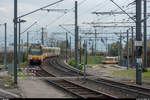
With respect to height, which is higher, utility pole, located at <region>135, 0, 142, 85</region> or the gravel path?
utility pole, located at <region>135, 0, 142, 85</region>

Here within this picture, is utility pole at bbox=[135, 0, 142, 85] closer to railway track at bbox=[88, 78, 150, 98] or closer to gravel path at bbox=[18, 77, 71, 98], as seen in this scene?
railway track at bbox=[88, 78, 150, 98]

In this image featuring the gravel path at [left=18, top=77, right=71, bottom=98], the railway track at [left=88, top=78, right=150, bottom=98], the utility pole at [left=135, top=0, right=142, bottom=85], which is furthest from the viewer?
Result: the utility pole at [left=135, top=0, right=142, bottom=85]

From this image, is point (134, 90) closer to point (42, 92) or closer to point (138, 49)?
point (138, 49)

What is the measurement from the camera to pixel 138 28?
73.6ft

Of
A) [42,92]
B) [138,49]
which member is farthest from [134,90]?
[42,92]

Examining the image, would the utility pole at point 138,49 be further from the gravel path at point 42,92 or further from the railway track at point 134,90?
the gravel path at point 42,92

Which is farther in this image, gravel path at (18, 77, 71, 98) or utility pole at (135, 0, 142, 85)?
utility pole at (135, 0, 142, 85)

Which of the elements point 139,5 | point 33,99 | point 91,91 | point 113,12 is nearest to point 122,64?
point 113,12

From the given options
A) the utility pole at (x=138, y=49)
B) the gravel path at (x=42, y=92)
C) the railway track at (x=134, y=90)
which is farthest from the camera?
the utility pole at (x=138, y=49)

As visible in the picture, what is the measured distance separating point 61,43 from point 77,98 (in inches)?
4221

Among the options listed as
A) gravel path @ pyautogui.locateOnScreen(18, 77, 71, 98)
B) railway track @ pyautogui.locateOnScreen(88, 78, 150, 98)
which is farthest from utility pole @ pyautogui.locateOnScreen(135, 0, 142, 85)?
gravel path @ pyautogui.locateOnScreen(18, 77, 71, 98)

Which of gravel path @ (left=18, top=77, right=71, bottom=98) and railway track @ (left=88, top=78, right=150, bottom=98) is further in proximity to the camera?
railway track @ (left=88, top=78, right=150, bottom=98)

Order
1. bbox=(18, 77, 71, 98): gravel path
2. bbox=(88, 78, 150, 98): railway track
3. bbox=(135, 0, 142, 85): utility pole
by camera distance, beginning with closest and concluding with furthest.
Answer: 1. bbox=(18, 77, 71, 98): gravel path
2. bbox=(88, 78, 150, 98): railway track
3. bbox=(135, 0, 142, 85): utility pole

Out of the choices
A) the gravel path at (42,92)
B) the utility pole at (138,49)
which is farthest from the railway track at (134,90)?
the gravel path at (42,92)
